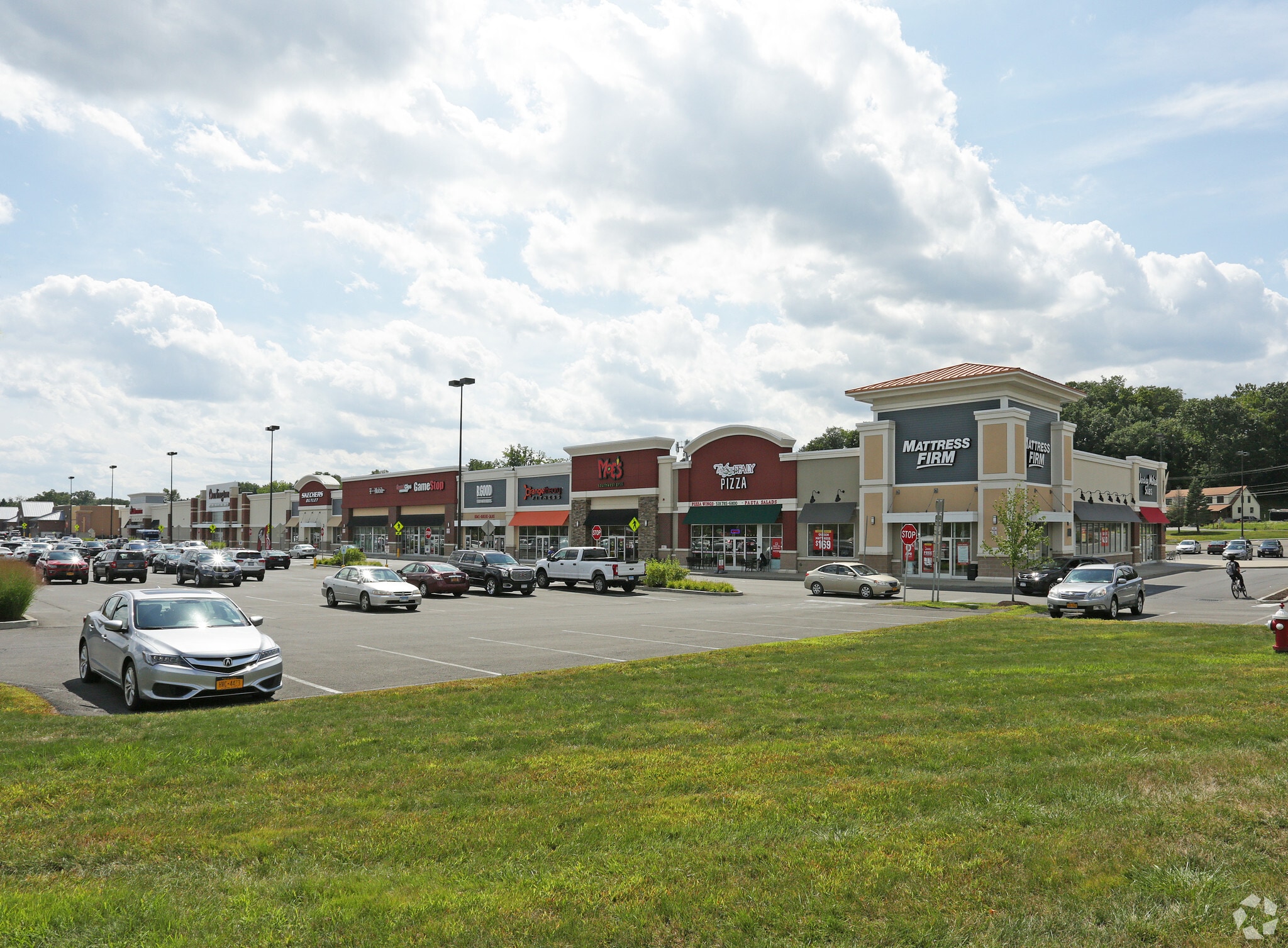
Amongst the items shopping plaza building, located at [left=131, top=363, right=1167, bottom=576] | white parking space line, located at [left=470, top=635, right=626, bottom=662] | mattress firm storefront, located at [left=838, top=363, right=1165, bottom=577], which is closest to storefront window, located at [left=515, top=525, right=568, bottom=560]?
shopping plaza building, located at [left=131, top=363, right=1167, bottom=576]

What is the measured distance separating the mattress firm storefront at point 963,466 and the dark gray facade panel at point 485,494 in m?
31.6

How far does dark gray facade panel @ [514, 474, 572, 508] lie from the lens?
6306cm

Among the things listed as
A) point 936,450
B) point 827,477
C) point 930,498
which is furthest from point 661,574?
→ point 936,450

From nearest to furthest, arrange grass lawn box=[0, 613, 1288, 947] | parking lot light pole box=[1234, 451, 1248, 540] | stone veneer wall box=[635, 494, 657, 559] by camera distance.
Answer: grass lawn box=[0, 613, 1288, 947]
stone veneer wall box=[635, 494, 657, 559]
parking lot light pole box=[1234, 451, 1248, 540]

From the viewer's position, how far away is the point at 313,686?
42.1 feet

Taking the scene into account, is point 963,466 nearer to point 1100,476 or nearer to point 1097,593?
point 1100,476

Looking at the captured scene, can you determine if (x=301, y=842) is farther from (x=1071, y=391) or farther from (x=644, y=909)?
(x=1071, y=391)

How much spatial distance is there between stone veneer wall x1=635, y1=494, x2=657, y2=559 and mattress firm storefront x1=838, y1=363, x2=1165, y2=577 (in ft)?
47.2

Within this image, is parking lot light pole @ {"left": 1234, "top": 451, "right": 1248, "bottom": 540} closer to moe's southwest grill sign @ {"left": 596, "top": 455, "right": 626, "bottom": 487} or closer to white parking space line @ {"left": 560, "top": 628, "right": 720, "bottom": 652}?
moe's southwest grill sign @ {"left": 596, "top": 455, "right": 626, "bottom": 487}

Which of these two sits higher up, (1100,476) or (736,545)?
(1100,476)

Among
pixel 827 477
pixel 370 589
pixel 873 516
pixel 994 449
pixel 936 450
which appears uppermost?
pixel 936 450

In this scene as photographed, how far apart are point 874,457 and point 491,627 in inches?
1148

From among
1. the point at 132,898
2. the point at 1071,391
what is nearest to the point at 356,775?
the point at 132,898

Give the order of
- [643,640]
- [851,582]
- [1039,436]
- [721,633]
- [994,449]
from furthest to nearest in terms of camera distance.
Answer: [1039,436], [994,449], [851,582], [721,633], [643,640]
